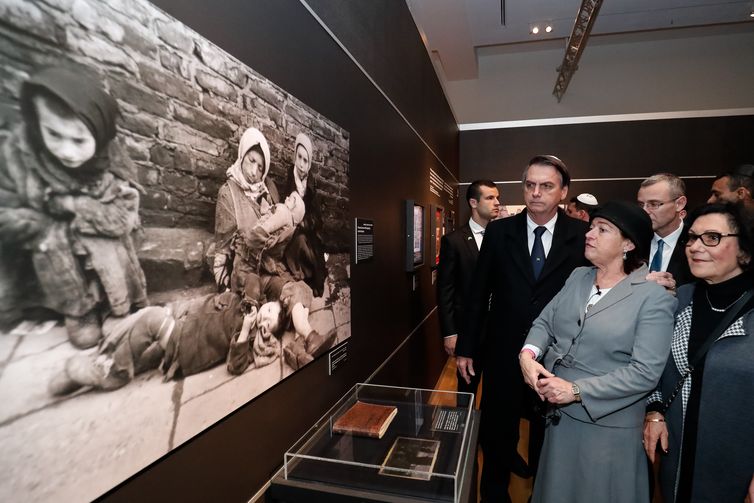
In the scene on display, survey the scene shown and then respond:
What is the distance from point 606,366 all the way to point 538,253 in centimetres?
81

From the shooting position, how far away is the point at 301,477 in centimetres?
138

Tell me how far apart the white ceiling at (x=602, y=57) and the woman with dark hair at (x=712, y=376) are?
17.9 feet

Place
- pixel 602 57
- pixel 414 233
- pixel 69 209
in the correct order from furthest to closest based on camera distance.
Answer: pixel 602 57, pixel 414 233, pixel 69 209

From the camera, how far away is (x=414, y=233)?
11.3ft

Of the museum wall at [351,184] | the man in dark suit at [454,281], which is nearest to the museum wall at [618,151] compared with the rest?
the museum wall at [351,184]

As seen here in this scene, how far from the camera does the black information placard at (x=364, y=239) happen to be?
2201 millimetres

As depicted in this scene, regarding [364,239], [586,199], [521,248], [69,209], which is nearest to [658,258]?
[521,248]

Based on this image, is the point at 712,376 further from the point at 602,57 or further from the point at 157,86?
the point at 602,57

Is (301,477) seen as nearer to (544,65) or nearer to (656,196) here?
(656,196)

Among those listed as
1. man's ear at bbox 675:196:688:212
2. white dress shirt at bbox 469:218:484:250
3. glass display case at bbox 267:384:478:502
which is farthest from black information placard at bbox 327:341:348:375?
man's ear at bbox 675:196:688:212

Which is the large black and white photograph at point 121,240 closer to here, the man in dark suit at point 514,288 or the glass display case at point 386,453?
the glass display case at point 386,453

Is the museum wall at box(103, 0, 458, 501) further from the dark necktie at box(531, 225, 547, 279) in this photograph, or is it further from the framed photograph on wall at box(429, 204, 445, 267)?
the dark necktie at box(531, 225, 547, 279)

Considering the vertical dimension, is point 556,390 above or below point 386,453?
above

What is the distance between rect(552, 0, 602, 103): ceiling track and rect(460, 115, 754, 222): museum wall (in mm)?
981
